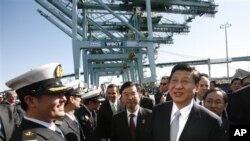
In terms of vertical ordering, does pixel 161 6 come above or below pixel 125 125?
above

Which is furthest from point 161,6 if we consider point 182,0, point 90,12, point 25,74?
point 25,74

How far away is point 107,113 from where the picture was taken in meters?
6.06

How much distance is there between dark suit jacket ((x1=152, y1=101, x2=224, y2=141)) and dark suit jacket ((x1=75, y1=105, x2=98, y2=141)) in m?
1.74

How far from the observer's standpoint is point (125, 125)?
4.37 metres

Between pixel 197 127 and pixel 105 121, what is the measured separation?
3.33 m

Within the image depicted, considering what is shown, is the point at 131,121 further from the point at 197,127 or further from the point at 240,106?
the point at 197,127

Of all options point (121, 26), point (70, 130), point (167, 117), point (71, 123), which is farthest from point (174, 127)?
point (121, 26)

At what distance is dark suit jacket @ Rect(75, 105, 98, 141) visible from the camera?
4576 mm

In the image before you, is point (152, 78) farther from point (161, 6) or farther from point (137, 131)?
point (137, 131)

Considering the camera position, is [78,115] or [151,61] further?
[151,61]

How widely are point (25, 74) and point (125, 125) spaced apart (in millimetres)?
2361

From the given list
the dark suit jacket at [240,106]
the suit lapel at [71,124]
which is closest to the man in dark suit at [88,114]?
the suit lapel at [71,124]

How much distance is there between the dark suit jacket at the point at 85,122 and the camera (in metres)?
4.58

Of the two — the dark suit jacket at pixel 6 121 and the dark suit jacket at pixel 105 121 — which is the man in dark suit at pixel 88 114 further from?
the dark suit jacket at pixel 6 121
